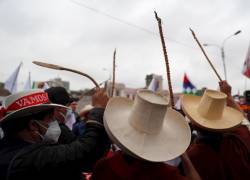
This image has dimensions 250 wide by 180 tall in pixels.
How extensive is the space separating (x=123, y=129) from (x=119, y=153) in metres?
0.18

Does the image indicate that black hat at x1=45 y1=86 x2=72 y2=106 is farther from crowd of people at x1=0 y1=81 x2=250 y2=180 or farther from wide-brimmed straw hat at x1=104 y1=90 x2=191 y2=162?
wide-brimmed straw hat at x1=104 y1=90 x2=191 y2=162

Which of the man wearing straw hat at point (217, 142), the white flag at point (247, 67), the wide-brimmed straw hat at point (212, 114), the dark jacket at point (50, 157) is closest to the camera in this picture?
the dark jacket at point (50, 157)

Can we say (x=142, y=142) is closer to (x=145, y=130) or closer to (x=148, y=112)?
(x=145, y=130)

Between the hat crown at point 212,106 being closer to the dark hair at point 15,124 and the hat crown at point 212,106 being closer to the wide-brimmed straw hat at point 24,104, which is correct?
the wide-brimmed straw hat at point 24,104

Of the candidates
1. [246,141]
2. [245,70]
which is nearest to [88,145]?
[246,141]

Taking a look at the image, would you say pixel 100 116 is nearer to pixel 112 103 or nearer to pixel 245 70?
pixel 112 103

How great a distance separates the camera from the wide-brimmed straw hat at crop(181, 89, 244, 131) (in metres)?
2.80

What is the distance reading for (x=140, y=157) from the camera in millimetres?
1845

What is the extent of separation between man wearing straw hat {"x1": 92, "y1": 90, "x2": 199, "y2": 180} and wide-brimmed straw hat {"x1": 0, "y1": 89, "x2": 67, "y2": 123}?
0.48 metres

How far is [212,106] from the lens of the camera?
2895 millimetres

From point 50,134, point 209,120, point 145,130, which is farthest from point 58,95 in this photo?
point 145,130

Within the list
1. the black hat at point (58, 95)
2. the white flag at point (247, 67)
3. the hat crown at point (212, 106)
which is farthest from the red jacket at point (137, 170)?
the white flag at point (247, 67)

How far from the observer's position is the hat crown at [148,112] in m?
1.94

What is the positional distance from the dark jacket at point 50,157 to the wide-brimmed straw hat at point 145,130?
0.17m
